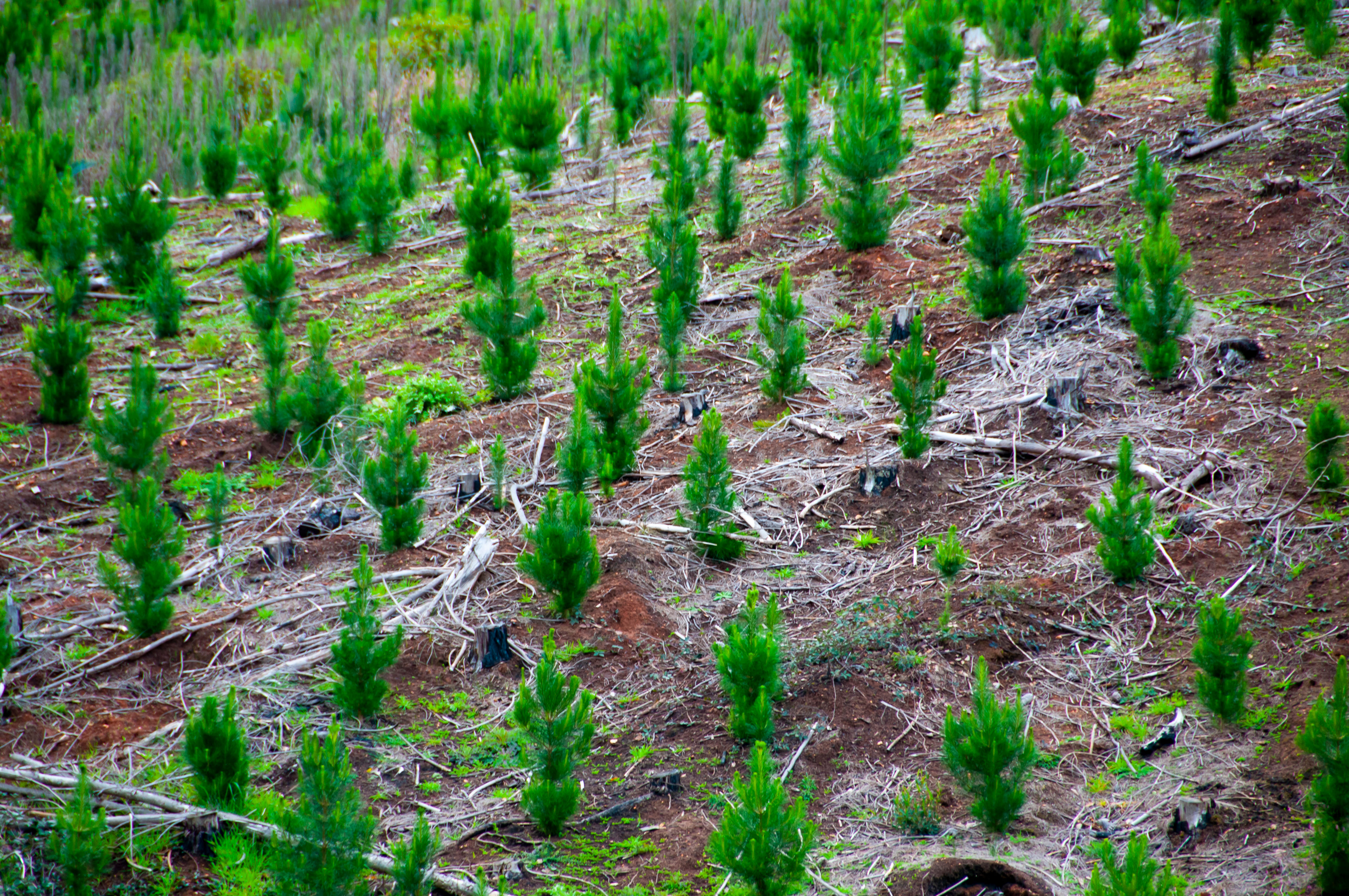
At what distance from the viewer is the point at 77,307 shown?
6.16 metres

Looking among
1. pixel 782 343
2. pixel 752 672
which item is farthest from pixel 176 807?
pixel 782 343

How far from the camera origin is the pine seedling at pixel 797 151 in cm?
640

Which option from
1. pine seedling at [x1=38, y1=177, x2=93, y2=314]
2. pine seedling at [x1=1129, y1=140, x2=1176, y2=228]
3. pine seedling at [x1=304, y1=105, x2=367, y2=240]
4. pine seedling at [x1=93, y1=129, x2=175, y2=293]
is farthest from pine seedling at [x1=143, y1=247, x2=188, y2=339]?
pine seedling at [x1=1129, y1=140, x2=1176, y2=228]

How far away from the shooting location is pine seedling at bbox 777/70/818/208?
6.40 m

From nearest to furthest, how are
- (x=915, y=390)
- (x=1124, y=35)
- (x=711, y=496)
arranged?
(x=711, y=496)
(x=915, y=390)
(x=1124, y=35)

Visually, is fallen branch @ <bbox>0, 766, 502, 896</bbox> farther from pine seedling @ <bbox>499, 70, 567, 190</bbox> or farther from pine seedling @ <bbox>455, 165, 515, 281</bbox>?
pine seedling @ <bbox>499, 70, 567, 190</bbox>

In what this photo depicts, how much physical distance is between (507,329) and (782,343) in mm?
1427

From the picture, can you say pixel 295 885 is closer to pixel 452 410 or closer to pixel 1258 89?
pixel 452 410

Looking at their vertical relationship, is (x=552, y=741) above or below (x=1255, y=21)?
below

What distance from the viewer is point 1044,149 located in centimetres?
572

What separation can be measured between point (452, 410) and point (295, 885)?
329 cm

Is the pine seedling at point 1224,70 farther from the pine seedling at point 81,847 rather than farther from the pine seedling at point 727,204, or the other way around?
the pine seedling at point 81,847

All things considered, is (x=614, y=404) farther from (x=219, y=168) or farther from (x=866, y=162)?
(x=219, y=168)

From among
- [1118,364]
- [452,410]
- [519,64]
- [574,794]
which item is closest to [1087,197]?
[1118,364]
